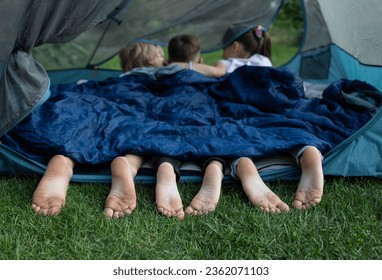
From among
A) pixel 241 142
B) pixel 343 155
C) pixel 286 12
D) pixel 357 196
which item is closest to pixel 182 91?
pixel 241 142

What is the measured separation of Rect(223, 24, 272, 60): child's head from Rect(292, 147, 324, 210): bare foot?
1688 millimetres

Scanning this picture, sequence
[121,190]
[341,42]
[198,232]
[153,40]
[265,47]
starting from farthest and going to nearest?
1. [153,40]
2. [265,47]
3. [341,42]
4. [121,190]
5. [198,232]

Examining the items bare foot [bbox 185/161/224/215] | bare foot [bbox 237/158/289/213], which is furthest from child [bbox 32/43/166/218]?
bare foot [bbox 237/158/289/213]

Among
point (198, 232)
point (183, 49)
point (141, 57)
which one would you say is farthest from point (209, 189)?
point (141, 57)

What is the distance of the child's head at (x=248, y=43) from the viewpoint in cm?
389

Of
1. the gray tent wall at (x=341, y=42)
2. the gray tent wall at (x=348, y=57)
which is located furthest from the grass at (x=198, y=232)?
the gray tent wall at (x=341, y=42)

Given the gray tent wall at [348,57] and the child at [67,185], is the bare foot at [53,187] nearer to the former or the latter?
the child at [67,185]

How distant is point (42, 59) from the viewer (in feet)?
13.2

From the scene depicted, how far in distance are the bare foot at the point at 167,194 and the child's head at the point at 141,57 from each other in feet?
5.09

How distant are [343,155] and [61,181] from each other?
1213 millimetres

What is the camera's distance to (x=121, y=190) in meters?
2.18

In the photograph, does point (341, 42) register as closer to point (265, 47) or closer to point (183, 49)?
point (265, 47)

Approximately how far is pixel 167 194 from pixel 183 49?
166 cm

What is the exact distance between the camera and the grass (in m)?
1.78
